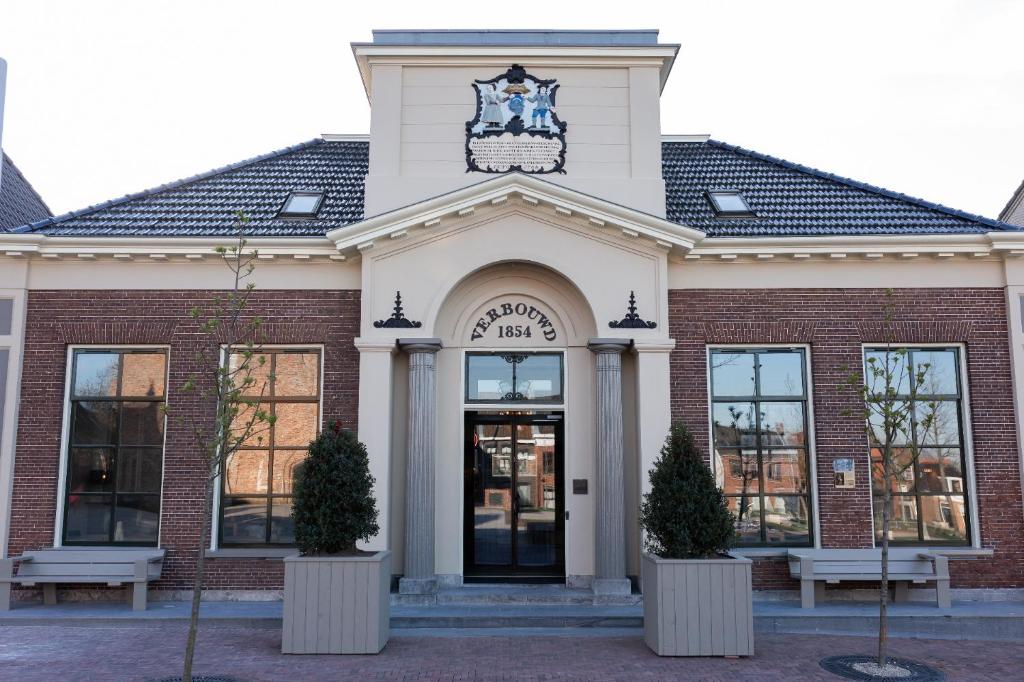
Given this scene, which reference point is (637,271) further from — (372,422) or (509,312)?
(372,422)

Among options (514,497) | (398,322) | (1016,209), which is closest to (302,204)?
(398,322)

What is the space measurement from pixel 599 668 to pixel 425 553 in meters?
3.55

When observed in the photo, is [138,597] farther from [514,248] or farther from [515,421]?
[514,248]

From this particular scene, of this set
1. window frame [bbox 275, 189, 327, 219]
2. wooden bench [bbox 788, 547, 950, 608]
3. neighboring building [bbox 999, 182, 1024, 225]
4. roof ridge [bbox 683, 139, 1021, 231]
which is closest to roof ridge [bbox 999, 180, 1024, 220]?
neighboring building [bbox 999, 182, 1024, 225]

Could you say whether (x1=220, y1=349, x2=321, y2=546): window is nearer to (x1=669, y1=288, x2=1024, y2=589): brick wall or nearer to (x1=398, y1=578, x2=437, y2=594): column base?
(x1=398, y1=578, x2=437, y2=594): column base

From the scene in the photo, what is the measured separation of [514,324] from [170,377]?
519 centimetres

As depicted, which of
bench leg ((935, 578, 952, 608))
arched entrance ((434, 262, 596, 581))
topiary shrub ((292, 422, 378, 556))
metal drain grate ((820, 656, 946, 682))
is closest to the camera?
metal drain grate ((820, 656, 946, 682))

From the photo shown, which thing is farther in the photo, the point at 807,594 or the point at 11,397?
the point at 11,397

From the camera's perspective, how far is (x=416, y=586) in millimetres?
11133

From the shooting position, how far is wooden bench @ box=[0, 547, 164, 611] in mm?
10906

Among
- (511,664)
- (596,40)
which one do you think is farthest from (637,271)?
(511,664)

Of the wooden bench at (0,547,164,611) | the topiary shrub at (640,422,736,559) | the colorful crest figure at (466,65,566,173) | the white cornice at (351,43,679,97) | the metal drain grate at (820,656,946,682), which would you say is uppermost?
the white cornice at (351,43,679,97)

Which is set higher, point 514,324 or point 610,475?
point 514,324

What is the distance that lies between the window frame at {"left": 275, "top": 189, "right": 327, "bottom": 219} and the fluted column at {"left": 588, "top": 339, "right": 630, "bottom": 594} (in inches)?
195
